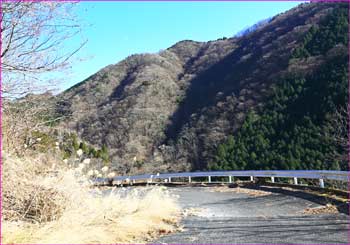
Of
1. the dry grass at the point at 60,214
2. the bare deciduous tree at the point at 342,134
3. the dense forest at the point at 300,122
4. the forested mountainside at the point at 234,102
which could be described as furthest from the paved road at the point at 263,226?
the dense forest at the point at 300,122

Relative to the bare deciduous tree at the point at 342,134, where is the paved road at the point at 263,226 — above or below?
below

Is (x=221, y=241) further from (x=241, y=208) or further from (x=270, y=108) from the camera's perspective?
(x=270, y=108)

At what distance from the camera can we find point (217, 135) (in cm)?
5912

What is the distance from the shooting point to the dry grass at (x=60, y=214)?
20.4ft

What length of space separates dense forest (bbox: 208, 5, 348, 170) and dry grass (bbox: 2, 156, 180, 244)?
25.6 meters

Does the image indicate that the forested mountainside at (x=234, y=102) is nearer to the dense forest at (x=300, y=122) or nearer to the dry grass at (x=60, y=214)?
the dense forest at (x=300, y=122)

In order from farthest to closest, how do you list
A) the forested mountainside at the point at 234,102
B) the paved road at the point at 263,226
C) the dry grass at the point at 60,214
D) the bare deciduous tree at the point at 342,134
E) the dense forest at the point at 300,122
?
the forested mountainside at the point at 234,102, the dense forest at the point at 300,122, the bare deciduous tree at the point at 342,134, the paved road at the point at 263,226, the dry grass at the point at 60,214

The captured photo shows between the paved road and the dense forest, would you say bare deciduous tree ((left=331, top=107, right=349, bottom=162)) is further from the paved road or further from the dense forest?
the paved road

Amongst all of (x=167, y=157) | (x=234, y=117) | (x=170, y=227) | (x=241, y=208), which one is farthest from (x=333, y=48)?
(x=170, y=227)

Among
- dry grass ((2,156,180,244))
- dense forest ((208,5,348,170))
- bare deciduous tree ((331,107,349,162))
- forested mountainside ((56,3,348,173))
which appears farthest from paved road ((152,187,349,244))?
dense forest ((208,5,348,170))

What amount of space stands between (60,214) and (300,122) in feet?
133

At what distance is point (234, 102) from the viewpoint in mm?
65500

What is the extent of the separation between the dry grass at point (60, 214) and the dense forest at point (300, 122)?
25605 millimetres

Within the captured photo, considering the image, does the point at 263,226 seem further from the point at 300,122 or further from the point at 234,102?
the point at 234,102
